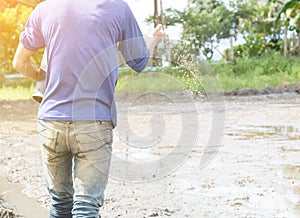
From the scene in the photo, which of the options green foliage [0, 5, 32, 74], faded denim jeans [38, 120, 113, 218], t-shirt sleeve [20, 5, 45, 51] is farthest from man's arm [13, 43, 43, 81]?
green foliage [0, 5, 32, 74]

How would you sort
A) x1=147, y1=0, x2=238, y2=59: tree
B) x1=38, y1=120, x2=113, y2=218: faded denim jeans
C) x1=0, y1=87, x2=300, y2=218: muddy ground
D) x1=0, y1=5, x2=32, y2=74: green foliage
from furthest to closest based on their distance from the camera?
x1=147, y1=0, x2=238, y2=59: tree → x1=0, y1=5, x2=32, y2=74: green foliage → x1=0, y1=87, x2=300, y2=218: muddy ground → x1=38, y1=120, x2=113, y2=218: faded denim jeans

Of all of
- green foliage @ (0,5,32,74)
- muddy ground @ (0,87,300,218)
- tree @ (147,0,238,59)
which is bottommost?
tree @ (147,0,238,59)

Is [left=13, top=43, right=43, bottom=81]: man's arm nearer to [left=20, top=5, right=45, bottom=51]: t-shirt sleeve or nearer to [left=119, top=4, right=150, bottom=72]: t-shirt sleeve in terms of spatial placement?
[left=20, top=5, right=45, bottom=51]: t-shirt sleeve

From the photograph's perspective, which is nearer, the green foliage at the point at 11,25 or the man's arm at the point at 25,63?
the man's arm at the point at 25,63

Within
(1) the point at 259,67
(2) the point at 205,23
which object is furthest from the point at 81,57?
(2) the point at 205,23

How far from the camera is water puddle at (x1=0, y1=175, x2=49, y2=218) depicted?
4762 mm

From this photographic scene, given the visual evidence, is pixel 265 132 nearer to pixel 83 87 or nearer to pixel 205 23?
pixel 83 87

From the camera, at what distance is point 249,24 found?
3444cm

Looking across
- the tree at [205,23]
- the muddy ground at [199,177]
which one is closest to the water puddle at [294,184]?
the muddy ground at [199,177]

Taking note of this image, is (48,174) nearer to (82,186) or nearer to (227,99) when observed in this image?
(82,186)

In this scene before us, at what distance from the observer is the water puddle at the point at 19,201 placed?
4762 millimetres

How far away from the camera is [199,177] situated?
6.03 metres

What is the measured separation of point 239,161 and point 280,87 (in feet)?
43.4

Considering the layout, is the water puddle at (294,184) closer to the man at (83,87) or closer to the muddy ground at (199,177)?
the muddy ground at (199,177)
